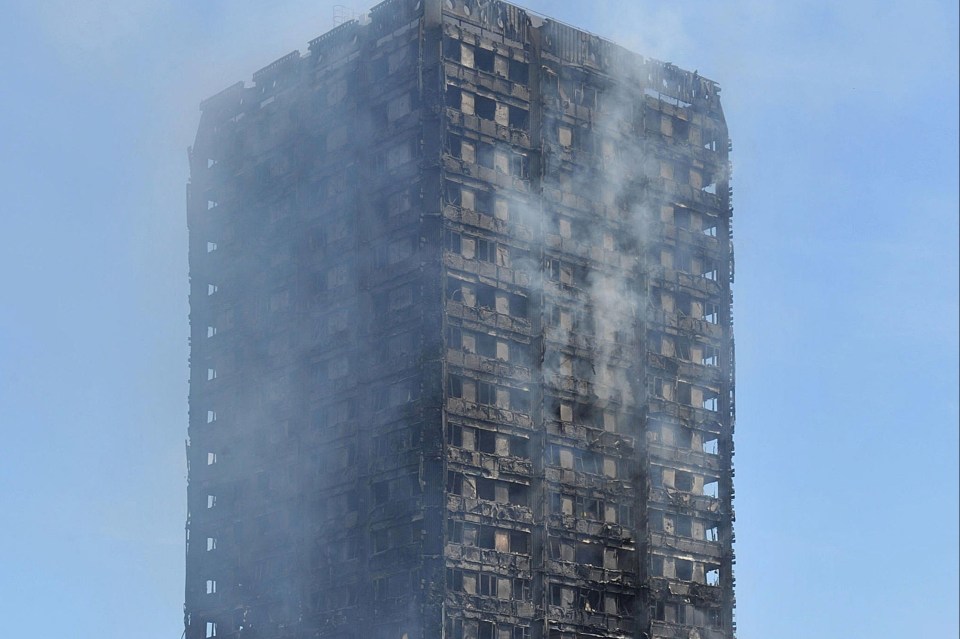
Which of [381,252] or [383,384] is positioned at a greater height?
[381,252]

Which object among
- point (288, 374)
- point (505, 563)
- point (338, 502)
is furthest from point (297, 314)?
point (505, 563)

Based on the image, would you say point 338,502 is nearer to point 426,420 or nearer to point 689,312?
point 426,420

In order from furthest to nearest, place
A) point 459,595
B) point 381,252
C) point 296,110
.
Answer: point 296,110 < point 381,252 < point 459,595

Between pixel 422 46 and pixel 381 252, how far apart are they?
57.5 feet

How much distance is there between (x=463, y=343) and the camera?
515 ft

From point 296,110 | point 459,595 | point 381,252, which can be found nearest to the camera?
point 459,595

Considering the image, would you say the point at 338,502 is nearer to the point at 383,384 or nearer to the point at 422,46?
the point at 383,384

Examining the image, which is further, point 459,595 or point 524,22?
point 524,22

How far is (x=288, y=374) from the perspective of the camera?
171 meters

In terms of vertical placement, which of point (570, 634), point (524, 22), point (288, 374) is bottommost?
point (570, 634)

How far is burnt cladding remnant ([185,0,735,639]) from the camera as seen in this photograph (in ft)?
513

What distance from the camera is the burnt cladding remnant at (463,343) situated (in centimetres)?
15638

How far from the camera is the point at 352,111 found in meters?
167

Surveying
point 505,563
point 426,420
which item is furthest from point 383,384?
point 505,563
